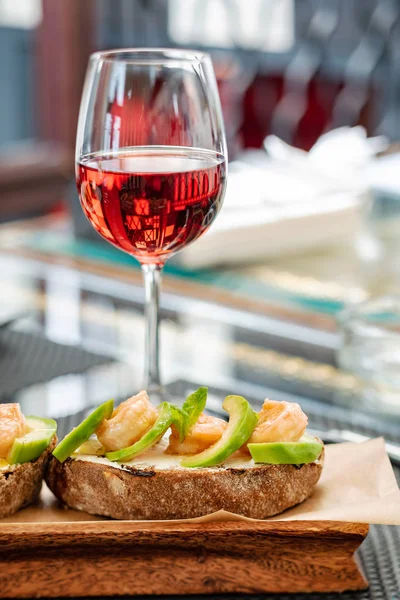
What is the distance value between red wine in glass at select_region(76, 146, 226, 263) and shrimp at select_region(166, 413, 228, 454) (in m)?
0.28

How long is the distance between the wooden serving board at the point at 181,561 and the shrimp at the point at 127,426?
73 mm

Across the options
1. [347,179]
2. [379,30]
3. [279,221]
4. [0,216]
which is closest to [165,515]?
[279,221]

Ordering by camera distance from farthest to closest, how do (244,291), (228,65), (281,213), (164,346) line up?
(228,65)
(281,213)
(244,291)
(164,346)

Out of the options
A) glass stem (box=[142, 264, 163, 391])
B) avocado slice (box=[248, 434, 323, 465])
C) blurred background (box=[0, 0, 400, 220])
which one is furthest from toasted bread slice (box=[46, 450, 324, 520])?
blurred background (box=[0, 0, 400, 220])

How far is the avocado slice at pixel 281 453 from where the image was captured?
79 centimetres

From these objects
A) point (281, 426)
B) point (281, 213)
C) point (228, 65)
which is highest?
point (281, 426)

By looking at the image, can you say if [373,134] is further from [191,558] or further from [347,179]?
[191,558]

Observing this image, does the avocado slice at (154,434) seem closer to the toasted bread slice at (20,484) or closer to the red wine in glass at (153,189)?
the toasted bread slice at (20,484)

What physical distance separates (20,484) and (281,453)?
23 centimetres

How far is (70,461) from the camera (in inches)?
31.9

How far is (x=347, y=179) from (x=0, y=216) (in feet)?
10.4

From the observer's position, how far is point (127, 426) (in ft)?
2.66

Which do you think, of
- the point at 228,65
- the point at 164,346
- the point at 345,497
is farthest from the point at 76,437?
the point at 228,65

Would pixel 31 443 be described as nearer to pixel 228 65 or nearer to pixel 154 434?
pixel 154 434
